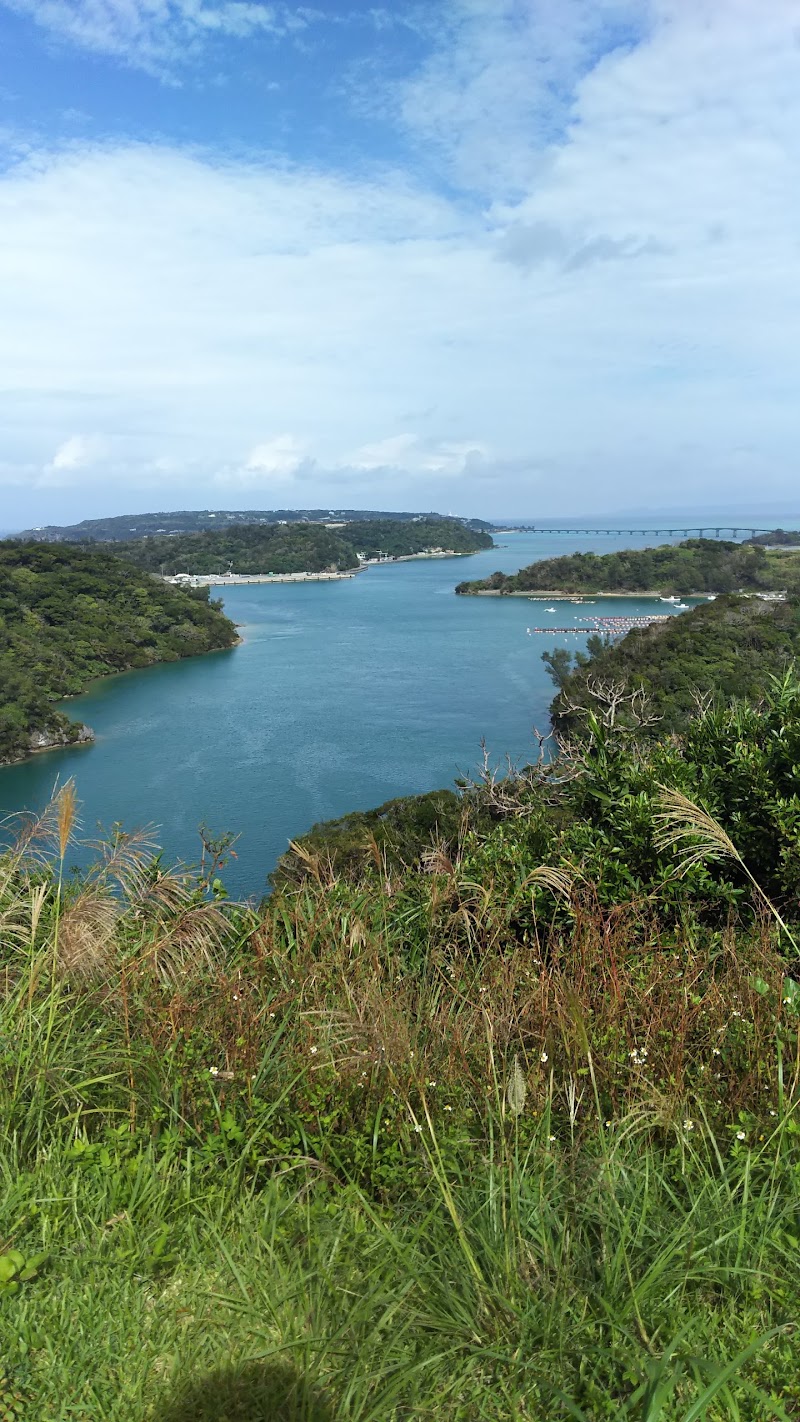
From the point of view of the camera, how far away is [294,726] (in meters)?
34.2

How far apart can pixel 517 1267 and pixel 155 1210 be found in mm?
662

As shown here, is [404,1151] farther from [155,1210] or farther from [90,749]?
[90,749]

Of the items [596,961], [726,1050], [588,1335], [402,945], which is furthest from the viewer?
[402,945]

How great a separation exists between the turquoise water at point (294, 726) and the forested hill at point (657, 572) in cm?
1084

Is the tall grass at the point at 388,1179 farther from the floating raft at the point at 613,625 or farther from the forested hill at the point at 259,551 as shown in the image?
the forested hill at the point at 259,551

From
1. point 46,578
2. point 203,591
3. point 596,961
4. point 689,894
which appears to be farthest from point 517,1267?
point 203,591

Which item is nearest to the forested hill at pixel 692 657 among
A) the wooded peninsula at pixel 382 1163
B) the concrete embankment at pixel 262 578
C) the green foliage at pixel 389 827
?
the green foliage at pixel 389 827

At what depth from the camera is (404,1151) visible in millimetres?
1772

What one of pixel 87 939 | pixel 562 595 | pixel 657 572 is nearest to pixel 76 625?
pixel 562 595

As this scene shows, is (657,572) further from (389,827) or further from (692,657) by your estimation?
(389,827)

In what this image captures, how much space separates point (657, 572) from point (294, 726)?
48569 mm

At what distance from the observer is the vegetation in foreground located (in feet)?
4.16

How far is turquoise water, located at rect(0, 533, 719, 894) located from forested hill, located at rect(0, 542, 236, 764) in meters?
1.51

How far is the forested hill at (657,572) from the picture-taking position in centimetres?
7100
